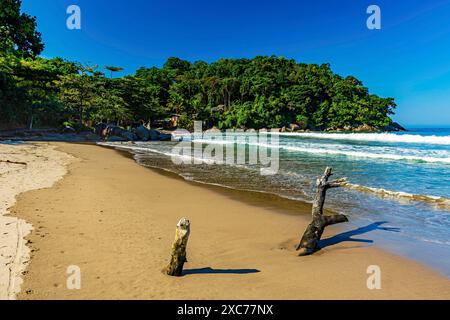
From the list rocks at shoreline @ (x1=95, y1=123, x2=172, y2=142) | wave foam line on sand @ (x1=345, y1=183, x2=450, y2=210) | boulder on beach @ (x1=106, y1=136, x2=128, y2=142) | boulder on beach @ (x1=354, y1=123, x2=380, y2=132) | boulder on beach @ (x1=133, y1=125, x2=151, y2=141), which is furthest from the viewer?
boulder on beach @ (x1=354, y1=123, x2=380, y2=132)

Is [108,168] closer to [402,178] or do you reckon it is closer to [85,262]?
[85,262]

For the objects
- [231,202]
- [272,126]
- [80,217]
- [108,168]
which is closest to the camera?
[80,217]

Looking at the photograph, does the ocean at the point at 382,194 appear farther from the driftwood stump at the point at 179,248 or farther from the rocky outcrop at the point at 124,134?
the rocky outcrop at the point at 124,134

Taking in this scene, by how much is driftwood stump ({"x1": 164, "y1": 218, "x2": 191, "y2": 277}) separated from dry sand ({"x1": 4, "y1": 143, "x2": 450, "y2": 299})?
151mm

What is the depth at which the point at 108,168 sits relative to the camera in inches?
656

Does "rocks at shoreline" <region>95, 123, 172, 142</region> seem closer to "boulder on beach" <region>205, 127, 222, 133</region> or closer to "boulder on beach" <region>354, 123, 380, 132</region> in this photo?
"boulder on beach" <region>205, 127, 222, 133</region>

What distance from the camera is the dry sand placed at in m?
4.47

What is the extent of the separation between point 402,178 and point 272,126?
246 feet

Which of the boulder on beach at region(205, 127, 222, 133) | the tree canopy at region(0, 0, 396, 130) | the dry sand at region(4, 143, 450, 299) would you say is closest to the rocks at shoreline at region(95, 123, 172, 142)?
the tree canopy at region(0, 0, 396, 130)

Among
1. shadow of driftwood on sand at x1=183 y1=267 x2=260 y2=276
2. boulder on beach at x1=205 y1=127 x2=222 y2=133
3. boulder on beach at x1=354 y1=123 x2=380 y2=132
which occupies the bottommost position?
shadow of driftwood on sand at x1=183 y1=267 x2=260 y2=276

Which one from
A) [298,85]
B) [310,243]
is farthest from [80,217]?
[298,85]

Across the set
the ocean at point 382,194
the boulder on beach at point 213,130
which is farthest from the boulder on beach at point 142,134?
the boulder on beach at point 213,130

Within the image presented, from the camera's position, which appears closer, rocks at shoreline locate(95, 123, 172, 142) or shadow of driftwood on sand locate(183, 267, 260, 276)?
shadow of driftwood on sand locate(183, 267, 260, 276)
